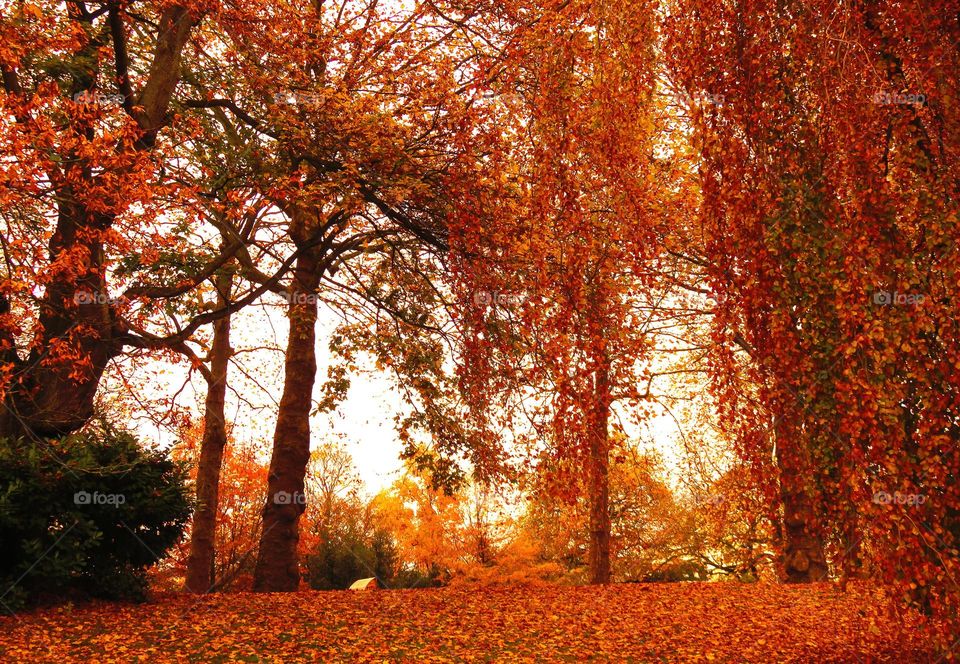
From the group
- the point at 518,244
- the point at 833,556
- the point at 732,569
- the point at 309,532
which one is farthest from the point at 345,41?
the point at 732,569

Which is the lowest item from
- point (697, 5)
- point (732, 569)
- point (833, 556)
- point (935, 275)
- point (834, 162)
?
point (732, 569)

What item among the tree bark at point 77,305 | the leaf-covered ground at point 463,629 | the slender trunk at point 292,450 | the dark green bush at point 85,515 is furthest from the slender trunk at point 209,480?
the tree bark at point 77,305

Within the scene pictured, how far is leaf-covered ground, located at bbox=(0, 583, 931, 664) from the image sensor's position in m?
6.11

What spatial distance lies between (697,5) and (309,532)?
15664 millimetres

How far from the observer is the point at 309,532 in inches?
686

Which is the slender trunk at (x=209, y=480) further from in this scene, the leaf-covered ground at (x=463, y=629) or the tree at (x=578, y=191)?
the tree at (x=578, y=191)

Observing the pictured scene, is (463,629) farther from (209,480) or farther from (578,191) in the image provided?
(209,480)

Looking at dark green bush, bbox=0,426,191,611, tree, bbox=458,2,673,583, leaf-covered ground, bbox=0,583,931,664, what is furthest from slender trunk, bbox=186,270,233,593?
tree, bbox=458,2,673,583

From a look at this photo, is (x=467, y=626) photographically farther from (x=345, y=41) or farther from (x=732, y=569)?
(x=732, y=569)

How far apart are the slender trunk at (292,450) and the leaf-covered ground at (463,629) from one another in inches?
38.2

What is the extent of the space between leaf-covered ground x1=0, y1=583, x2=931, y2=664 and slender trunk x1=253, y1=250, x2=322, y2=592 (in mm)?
972

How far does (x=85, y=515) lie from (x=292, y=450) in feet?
9.49

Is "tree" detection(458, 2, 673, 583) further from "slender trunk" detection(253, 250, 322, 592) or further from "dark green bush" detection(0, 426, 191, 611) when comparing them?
"dark green bush" detection(0, 426, 191, 611)

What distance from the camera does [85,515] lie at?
319 inches
